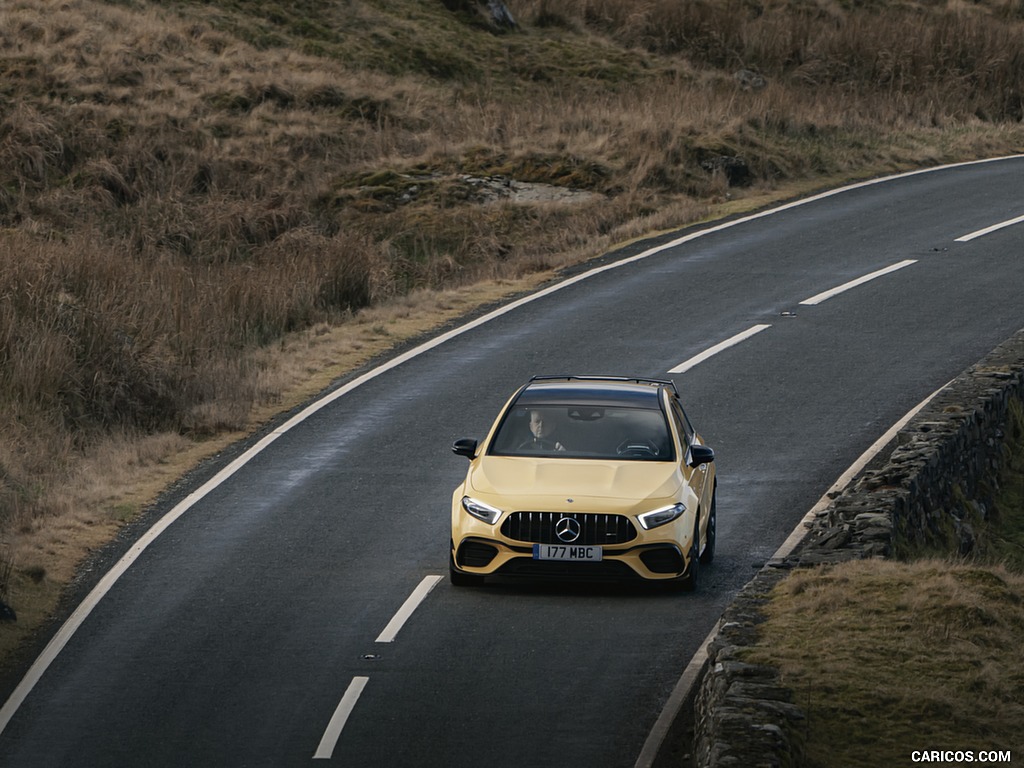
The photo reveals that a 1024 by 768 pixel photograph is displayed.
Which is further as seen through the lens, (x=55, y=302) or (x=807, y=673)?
(x=55, y=302)

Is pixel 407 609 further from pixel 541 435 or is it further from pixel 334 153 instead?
pixel 334 153

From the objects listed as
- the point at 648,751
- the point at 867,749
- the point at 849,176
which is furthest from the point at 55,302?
the point at 849,176

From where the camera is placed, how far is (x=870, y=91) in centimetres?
4431

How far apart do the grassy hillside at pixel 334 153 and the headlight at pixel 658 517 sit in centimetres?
535

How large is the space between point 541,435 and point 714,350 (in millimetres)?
8385

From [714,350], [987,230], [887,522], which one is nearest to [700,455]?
[887,522]

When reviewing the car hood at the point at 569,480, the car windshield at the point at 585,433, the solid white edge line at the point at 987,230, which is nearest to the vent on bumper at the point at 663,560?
the car hood at the point at 569,480

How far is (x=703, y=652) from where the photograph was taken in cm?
1286

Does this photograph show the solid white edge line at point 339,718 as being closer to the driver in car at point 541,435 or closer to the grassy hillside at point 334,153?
the driver in car at point 541,435

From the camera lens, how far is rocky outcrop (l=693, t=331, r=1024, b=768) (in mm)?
9617

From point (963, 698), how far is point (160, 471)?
10612 mm

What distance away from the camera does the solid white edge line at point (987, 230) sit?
29672mm

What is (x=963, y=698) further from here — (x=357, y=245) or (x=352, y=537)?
(x=357, y=245)

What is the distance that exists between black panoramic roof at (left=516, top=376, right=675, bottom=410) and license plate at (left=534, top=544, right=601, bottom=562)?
1.84 m
